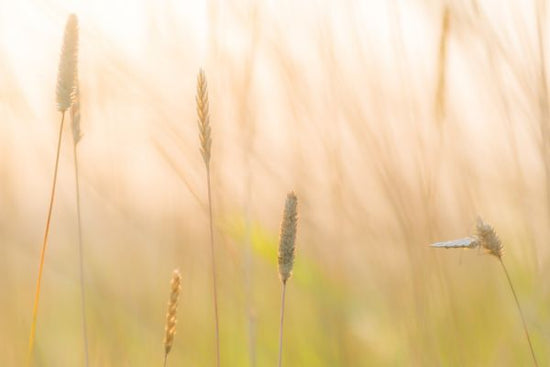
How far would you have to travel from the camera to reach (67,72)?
0.84m

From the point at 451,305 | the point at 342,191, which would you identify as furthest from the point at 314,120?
the point at 451,305

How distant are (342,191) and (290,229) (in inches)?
26.4

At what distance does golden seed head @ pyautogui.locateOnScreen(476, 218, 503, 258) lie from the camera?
2.43ft

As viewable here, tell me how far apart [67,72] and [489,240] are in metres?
0.48

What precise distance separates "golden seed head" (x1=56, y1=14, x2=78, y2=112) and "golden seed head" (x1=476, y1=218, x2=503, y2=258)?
1.50 feet

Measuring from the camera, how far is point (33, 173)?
1.58 m

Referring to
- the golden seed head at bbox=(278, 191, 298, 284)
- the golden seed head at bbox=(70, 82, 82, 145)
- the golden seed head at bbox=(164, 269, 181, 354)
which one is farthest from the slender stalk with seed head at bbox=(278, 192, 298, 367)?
the golden seed head at bbox=(70, 82, 82, 145)

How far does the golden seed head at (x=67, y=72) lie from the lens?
827 millimetres

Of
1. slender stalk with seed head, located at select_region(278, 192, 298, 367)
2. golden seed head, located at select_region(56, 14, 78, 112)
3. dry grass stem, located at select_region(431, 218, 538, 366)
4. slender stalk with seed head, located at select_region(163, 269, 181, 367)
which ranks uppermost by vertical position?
golden seed head, located at select_region(56, 14, 78, 112)

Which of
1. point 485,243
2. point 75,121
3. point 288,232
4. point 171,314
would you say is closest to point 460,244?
point 485,243

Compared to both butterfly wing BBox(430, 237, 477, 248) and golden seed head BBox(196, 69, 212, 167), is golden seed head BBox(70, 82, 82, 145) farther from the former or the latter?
butterfly wing BBox(430, 237, 477, 248)

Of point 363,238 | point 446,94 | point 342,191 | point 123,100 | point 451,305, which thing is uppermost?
point 123,100

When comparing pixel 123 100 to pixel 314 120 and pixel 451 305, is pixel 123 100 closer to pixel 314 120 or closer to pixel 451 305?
pixel 314 120

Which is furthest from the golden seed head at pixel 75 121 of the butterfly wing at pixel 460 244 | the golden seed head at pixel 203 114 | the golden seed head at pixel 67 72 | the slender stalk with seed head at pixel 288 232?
the butterfly wing at pixel 460 244
